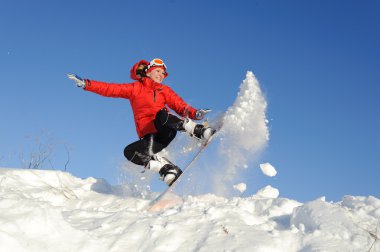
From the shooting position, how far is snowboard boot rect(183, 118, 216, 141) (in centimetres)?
578

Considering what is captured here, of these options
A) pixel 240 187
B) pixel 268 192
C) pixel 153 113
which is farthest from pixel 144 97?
pixel 268 192

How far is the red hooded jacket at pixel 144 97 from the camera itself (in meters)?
6.22

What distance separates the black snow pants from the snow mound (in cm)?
188

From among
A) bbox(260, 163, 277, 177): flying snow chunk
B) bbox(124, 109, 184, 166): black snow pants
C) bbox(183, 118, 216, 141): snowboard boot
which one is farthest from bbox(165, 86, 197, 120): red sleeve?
bbox(260, 163, 277, 177): flying snow chunk

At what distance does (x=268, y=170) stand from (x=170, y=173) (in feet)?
4.49

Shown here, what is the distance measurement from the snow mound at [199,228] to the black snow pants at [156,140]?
6.16 feet

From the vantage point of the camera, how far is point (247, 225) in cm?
348

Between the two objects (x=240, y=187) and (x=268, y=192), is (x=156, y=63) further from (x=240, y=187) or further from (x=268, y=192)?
(x=268, y=192)

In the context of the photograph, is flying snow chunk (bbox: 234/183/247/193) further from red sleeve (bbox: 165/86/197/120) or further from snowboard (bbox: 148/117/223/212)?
red sleeve (bbox: 165/86/197/120)

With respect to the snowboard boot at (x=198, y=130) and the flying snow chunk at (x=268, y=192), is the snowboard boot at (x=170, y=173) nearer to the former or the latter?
the snowboard boot at (x=198, y=130)

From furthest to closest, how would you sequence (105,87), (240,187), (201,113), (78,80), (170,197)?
(105,87)
(201,113)
(78,80)
(240,187)
(170,197)

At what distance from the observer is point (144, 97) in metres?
6.31

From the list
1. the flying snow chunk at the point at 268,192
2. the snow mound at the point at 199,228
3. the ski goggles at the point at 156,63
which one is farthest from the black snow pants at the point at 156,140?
the snow mound at the point at 199,228

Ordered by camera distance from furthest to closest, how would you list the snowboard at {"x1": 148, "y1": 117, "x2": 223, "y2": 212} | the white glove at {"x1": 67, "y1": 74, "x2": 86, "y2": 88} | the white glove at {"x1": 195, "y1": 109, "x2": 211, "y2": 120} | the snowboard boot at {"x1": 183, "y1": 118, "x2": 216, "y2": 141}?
the white glove at {"x1": 195, "y1": 109, "x2": 211, "y2": 120}
the white glove at {"x1": 67, "y1": 74, "x2": 86, "y2": 88}
the snowboard boot at {"x1": 183, "y1": 118, "x2": 216, "y2": 141}
the snowboard at {"x1": 148, "y1": 117, "x2": 223, "y2": 212}
